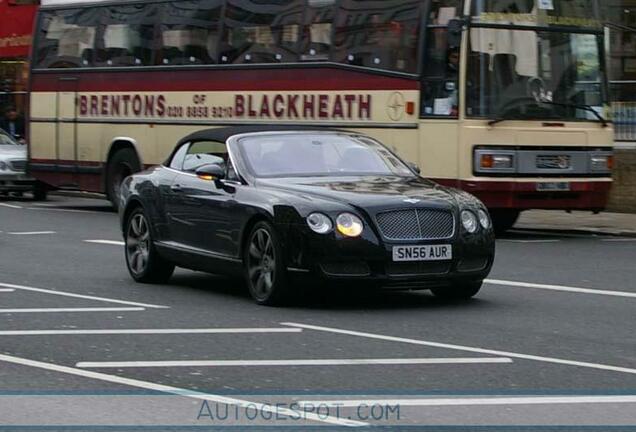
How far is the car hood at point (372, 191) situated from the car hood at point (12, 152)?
17906 mm

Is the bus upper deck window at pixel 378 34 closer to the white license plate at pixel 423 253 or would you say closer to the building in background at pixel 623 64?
the building in background at pixel 623 64

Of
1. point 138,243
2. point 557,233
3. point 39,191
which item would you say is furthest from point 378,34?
point 39,191

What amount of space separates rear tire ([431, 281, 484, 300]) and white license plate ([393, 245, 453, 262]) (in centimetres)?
59

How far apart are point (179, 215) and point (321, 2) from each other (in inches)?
331

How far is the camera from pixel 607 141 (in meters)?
20.1

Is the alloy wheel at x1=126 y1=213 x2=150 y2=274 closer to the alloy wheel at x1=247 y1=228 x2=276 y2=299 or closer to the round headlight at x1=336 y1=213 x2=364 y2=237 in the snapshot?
the alloy wheel at x1=247 y1=228 x2=276 y2=299

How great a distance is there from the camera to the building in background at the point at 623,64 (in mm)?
24656

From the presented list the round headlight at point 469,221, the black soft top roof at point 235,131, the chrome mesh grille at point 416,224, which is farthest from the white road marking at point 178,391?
the black soft top roof at point 235,131

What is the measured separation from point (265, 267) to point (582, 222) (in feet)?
38.2

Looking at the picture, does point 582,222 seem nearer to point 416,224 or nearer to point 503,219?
point 503,219

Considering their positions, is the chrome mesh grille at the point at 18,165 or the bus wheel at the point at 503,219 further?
the chrome mesh grille at the point at 18,165

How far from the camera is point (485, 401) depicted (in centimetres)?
809

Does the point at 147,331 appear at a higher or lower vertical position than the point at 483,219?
lower

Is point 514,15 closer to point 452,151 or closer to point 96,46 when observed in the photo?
point 452,151
